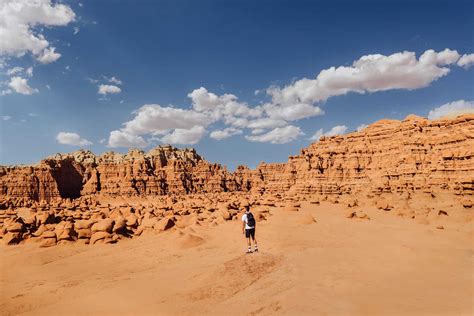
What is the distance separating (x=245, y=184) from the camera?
109000mm

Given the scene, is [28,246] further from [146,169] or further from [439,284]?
[146,169]

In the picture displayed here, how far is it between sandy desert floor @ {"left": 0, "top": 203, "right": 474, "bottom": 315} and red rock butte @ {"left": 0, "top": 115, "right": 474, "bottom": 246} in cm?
276

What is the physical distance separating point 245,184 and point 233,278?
330ft

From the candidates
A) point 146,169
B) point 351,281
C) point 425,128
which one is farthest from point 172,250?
point 146,169

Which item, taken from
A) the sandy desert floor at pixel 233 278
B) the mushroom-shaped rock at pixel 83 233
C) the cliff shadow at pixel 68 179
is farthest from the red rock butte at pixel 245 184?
the sandy desert floor at pixel 233 278

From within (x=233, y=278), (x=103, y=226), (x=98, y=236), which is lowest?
(x=233, y=278)

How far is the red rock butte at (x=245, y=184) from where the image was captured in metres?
17.2

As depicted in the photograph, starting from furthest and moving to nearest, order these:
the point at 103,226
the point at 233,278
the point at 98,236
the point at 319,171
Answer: the point at 319,171, the point at 103,226, the point at 98,236, the point at 233,278

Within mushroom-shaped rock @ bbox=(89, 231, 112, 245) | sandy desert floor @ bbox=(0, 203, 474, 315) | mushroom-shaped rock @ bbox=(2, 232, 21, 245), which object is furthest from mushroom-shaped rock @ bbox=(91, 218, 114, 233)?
mushroom-shaped rock @ bbox=(2, 232, 21, 245)

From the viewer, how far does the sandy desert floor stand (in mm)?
7102

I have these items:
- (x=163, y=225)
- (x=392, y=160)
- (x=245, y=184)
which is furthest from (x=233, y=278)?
(x=245, y=184)

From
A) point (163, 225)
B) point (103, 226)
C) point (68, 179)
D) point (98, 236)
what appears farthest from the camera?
point (68, 179)

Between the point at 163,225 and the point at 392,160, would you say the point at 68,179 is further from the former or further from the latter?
the point at 163,225

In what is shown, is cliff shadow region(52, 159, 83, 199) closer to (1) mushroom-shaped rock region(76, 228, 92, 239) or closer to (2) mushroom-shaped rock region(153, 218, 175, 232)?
(2) mushroom-shaped rock region(153, 218, 175, 232)
